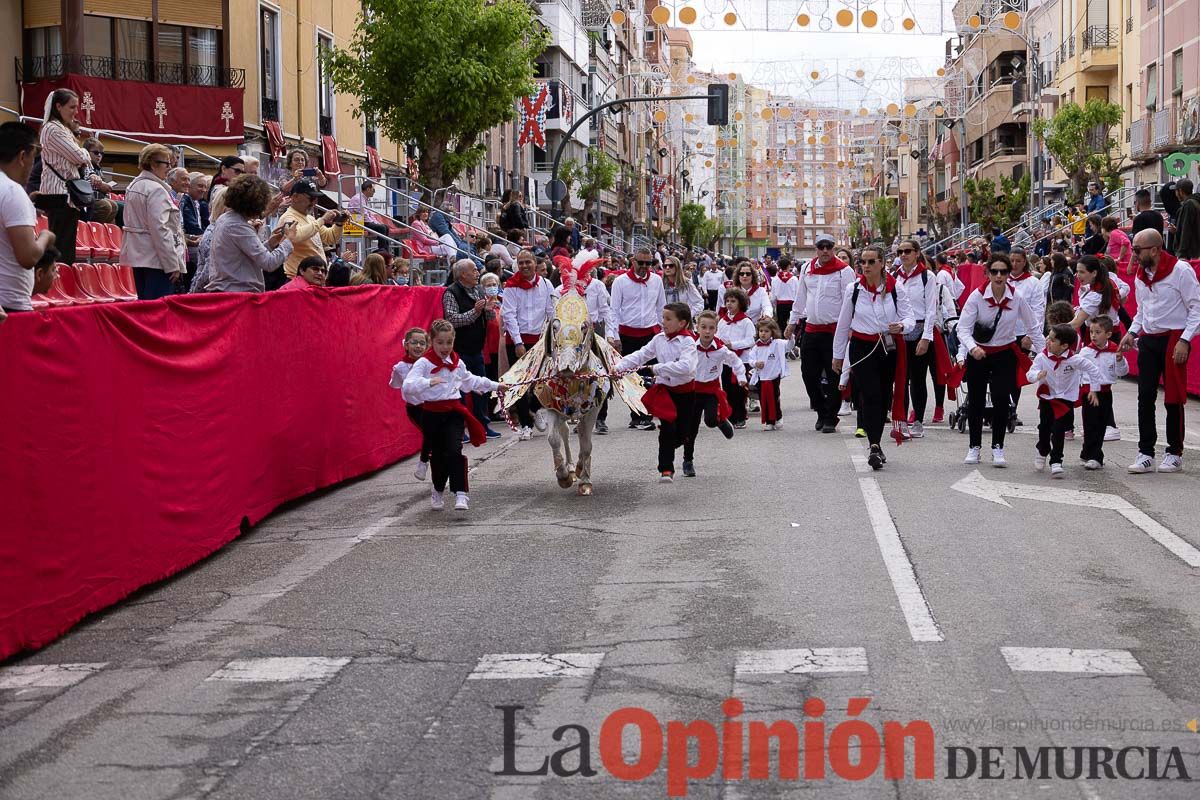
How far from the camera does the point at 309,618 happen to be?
26.8 feet

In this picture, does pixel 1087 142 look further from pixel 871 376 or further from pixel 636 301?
pixel 871 376

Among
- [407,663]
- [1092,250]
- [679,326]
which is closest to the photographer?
[407,663]

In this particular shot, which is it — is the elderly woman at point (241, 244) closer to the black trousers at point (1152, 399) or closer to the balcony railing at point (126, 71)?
the black trousers at point (1152, 399)

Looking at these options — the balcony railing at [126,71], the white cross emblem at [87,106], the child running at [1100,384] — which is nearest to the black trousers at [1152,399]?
the child running at [1100,384]

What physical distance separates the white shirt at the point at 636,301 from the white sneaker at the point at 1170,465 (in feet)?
20.2

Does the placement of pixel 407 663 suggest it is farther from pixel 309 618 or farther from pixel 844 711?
pixel 844 711

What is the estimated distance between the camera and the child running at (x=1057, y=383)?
1335 cm

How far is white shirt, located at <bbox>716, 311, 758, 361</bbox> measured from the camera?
17.5 m

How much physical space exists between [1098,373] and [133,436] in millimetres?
8076

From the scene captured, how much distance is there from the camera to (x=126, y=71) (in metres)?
31.7

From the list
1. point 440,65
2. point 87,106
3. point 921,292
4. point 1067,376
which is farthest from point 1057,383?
point 87,106

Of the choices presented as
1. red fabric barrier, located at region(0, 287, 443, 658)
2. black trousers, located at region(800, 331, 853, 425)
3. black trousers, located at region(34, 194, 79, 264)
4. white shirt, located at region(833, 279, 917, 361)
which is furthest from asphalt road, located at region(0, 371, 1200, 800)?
black trousers, located at region(800, 331, 853, 425)

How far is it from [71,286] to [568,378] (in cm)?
419

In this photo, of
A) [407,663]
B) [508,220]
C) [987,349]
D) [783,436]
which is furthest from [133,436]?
[508,220]
